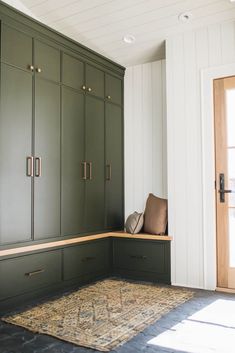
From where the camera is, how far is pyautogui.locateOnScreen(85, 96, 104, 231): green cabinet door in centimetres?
407

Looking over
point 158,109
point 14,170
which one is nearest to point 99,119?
point 158,109

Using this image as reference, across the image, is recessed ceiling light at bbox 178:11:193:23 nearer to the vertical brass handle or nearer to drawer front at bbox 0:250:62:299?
the vertical brass handle

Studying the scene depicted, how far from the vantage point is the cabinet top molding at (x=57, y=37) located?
10.3ft

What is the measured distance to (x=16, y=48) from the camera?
3.23 meters

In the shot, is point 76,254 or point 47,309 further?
point 76,254

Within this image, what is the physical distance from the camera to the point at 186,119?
3.87m

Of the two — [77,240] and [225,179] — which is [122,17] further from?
[77,240]

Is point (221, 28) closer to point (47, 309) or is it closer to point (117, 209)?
point (117, 209)

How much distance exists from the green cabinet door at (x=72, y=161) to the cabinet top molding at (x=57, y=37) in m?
0.48

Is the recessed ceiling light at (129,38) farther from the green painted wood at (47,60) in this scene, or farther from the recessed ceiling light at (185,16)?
the green painted wood at (47,60)

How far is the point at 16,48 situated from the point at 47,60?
397mm

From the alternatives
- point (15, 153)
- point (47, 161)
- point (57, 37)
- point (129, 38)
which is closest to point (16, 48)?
point (57, 37)

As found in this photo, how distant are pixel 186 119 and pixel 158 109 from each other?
0.73m

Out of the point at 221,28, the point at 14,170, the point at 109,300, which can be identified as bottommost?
the point at 109,300
